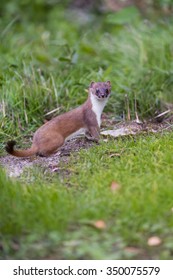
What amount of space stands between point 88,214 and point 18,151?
1.40 m

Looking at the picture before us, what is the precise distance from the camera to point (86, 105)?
22.0ft

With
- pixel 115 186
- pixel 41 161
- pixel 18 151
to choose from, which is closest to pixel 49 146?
pixel 41 161

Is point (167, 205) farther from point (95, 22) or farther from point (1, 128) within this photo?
point (95, 22)

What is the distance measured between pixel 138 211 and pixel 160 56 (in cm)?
372

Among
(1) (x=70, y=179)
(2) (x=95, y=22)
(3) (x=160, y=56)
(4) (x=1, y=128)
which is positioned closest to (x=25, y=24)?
(2) (x=95, y=22)

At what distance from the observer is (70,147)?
6547 mm

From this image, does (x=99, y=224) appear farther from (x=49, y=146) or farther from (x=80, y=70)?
(x=80, y=70)

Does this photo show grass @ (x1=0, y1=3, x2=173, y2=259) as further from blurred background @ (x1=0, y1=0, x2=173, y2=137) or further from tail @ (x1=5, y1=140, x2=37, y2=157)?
tail @ (x1=5, y1=140, x2=37, y2=157)

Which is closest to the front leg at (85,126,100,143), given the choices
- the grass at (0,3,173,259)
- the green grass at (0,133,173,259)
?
the grass at (0,3,173,259)

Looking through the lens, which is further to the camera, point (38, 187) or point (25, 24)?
point (25, 24)

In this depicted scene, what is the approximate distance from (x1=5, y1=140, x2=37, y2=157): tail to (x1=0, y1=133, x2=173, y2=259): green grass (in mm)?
430

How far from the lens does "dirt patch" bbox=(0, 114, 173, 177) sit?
6.01m
